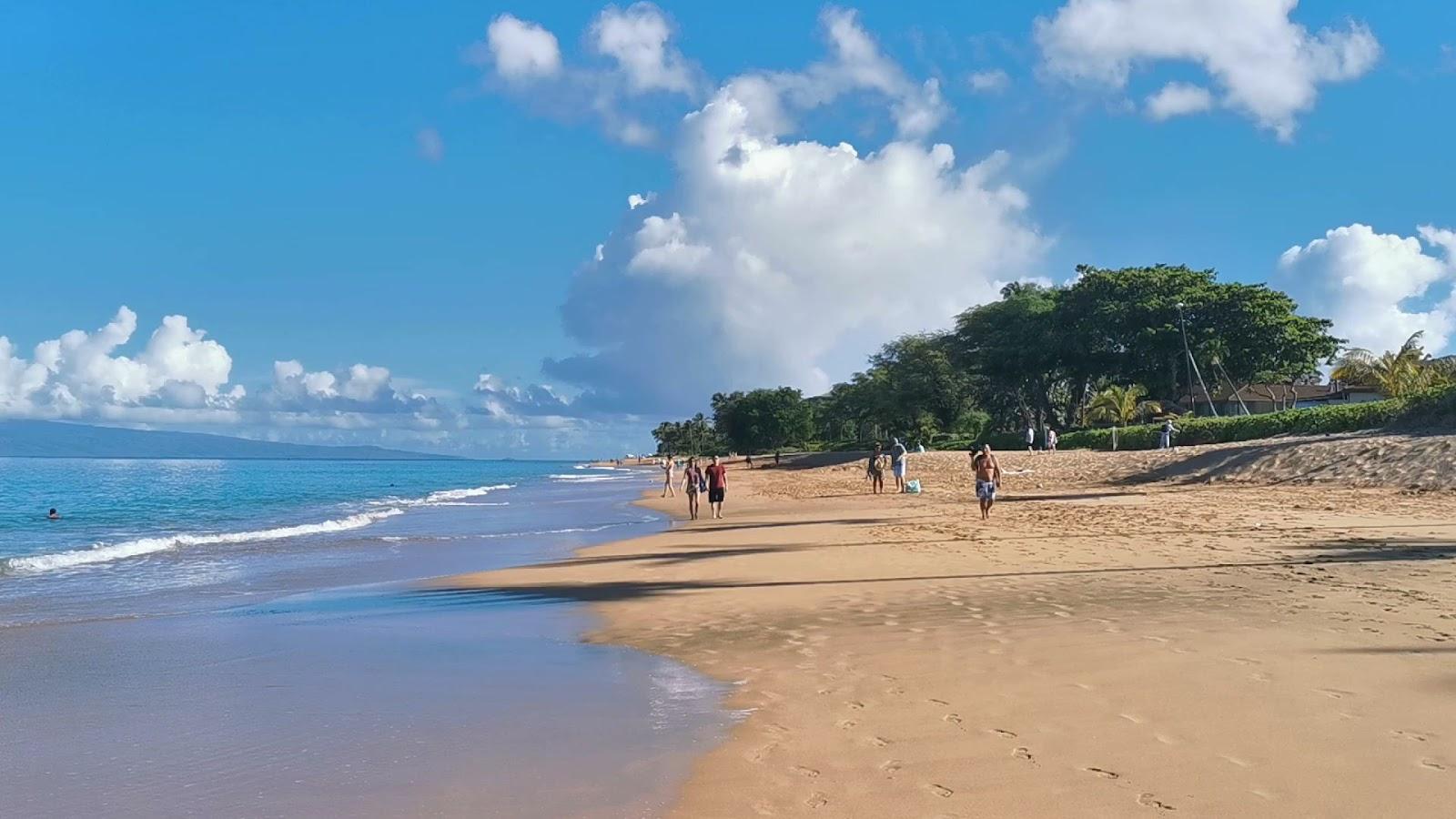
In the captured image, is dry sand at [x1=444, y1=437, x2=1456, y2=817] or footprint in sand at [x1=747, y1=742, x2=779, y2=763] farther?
footprint in sand at [x1=747, y1=742, x2=779, y2=763]

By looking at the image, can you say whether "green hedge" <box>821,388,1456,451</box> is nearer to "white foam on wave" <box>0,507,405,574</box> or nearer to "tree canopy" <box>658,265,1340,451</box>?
"tree canopy" <box>658,265,1340,451</box>

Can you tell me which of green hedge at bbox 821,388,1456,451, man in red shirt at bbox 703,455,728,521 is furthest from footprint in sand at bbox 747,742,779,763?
green hedge at bbox 821,388,1456,451

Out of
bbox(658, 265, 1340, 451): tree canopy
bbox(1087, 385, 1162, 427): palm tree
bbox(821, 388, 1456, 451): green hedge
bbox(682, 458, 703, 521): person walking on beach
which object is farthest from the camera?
bbox(658, 265, 1340, 451): tree canopy

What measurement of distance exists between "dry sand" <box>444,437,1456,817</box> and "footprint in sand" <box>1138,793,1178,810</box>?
12mm

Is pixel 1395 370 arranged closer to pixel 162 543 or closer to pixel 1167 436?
pixel 1167 436

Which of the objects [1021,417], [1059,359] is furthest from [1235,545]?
[1021,417]

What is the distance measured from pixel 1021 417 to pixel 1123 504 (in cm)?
5955

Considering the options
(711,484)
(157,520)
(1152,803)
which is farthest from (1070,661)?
(157,520)

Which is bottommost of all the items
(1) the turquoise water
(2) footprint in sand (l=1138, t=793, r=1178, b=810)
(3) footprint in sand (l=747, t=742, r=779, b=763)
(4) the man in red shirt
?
(1) the turquoise water

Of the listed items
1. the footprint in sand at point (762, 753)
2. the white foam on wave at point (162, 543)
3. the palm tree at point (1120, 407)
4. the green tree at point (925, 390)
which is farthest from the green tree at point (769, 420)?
the footprint in sand at point (762, 753)

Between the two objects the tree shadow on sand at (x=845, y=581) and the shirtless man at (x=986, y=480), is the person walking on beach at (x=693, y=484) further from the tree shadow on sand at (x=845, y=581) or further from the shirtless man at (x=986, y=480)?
the tree shadow on sand at (x=845, y=581)

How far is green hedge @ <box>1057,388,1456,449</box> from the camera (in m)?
29.4

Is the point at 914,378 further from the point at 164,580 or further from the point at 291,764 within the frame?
the point at 291,764

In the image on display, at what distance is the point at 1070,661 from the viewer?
22.2 ft
